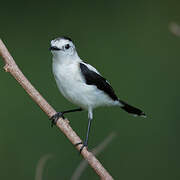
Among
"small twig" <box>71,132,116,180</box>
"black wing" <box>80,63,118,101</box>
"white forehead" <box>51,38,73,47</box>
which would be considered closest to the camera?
"small twig" <box>71,132,116,180</box>

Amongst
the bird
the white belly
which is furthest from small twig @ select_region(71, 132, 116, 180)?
the white belly

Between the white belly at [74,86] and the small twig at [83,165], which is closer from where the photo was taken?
the small twig at [83,165]

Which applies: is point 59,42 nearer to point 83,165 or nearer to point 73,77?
point 73,77

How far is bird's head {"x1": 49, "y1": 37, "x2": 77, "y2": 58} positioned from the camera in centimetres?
167

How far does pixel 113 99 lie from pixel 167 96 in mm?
1088

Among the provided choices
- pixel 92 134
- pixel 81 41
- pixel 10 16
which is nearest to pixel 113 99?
pixel 92 134

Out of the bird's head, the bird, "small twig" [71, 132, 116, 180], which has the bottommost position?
"small twig" [71, 132, 116, 180]

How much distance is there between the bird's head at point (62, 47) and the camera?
1669 millimetres

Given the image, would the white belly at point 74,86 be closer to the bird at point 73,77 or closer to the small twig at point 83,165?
the bird at point 73,77

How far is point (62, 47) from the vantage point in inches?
67.2

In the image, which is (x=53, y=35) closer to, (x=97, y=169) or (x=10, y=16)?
(x=10, y=16)

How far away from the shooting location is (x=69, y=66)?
1.75 m

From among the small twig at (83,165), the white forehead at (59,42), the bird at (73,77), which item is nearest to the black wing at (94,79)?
the bird at (73,77)

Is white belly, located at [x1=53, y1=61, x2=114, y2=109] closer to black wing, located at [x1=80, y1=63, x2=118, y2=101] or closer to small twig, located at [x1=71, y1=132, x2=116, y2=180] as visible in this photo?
black wing, located at [x1=80, y1=63, x2=118, y2=101]
